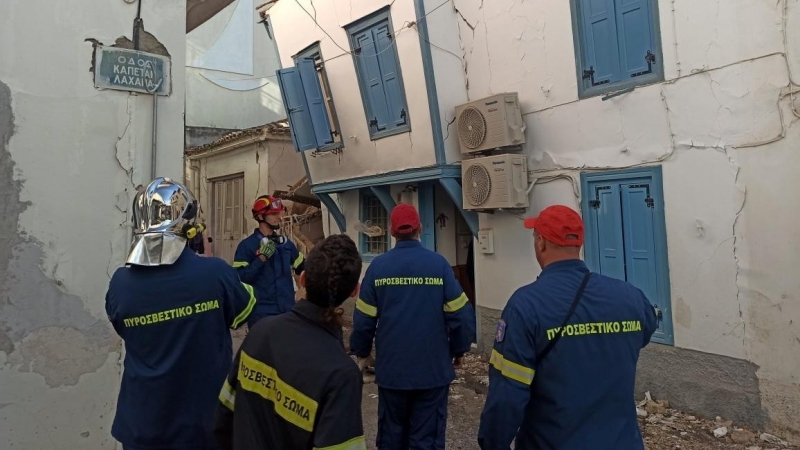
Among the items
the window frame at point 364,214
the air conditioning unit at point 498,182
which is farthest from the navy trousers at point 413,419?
the window frame at point 364,214

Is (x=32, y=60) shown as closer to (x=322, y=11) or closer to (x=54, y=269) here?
(x=54, y=269)

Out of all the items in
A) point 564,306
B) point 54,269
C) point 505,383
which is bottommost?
point 505,383

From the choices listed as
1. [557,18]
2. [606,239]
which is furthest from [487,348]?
[557,18]

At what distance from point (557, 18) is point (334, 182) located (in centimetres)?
448

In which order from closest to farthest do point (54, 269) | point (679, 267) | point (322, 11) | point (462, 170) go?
1. point (54, 269)
2. point (679, 267)
3. point (462, 170)
4. point (322, 11)

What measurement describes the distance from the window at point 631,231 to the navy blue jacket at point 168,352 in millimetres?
4397

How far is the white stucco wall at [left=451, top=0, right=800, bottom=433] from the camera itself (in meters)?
4.43

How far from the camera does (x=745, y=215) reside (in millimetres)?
4641

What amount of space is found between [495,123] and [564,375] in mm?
4712

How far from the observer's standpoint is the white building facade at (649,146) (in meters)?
4.51

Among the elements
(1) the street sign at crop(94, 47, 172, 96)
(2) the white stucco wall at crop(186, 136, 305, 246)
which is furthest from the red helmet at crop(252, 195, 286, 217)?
(2) the white stucco wall at crop(186, 136, 305, 246)

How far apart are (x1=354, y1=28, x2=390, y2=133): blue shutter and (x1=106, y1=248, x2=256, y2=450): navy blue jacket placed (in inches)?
232

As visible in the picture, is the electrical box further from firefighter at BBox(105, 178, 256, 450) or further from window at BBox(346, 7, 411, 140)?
firefighter at BBox(105, 178, 256, 450)

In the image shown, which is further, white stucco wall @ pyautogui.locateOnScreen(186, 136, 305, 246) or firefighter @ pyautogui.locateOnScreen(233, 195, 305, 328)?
white stucco wall @ pyautogui.locateOnScreen(186, 136, 305, 246)
